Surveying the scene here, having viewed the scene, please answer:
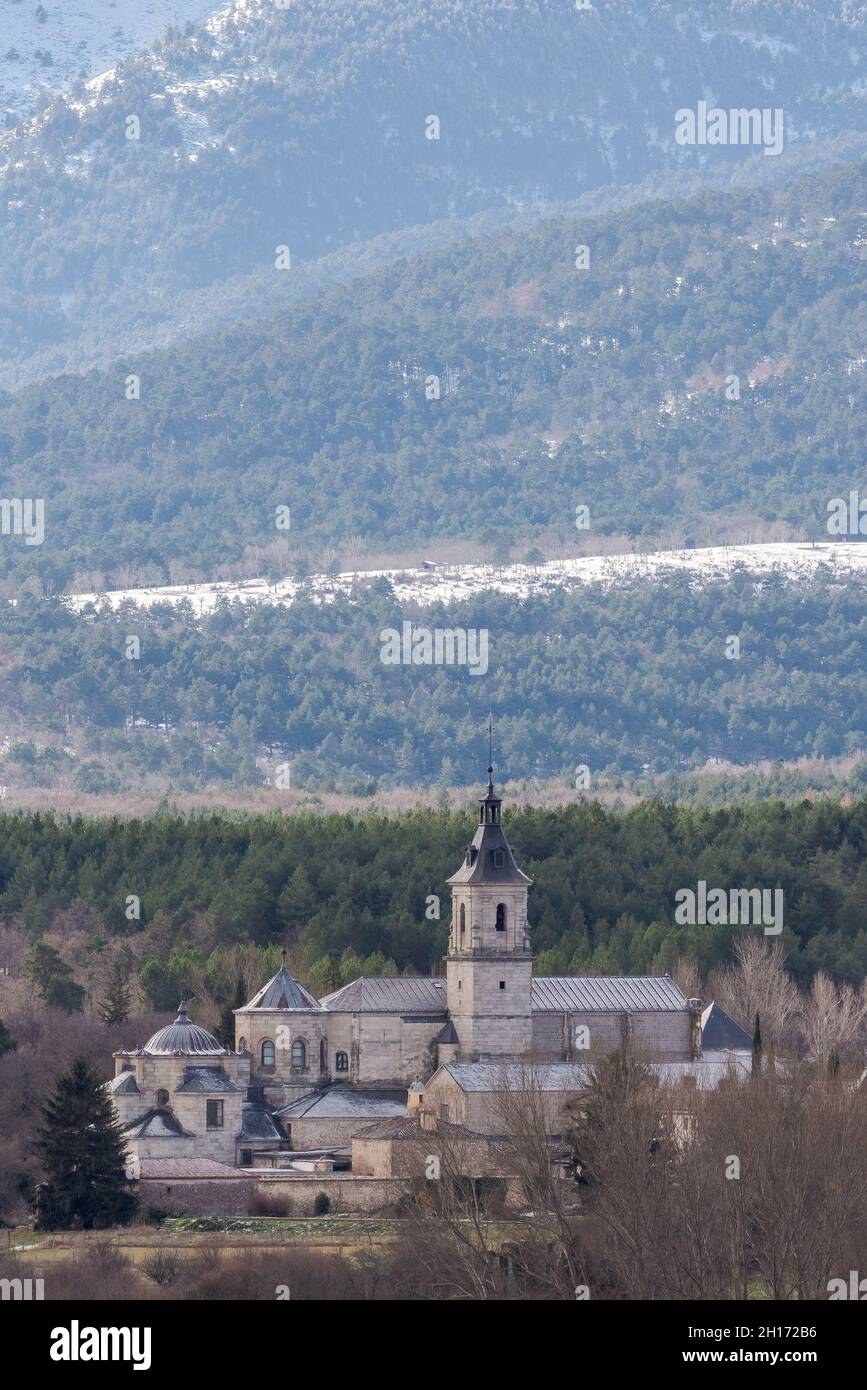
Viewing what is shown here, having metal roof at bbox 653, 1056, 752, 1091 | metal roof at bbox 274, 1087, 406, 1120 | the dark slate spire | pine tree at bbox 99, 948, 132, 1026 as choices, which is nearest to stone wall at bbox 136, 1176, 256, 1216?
metal roof at bbox 274, 1087, 406, 1120

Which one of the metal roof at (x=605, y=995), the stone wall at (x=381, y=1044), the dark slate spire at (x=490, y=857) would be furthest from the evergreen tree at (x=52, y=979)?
the dark slate spire at (x=490, y=857)

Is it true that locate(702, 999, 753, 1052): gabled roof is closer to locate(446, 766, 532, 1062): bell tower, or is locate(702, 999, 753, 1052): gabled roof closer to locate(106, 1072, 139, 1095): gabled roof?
locate(446, 766, 532, 1062): bell tower

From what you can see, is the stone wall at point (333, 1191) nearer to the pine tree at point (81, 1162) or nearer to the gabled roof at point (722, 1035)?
the pine tree at point (81, 1162)

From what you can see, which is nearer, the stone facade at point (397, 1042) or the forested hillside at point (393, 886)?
the stone facade at point (397, 1042)

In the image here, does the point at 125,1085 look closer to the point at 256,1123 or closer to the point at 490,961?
the point at 256,1123

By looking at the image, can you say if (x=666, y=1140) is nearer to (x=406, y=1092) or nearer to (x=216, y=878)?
(x=406, y=1092)

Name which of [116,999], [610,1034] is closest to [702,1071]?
[610,1034]
